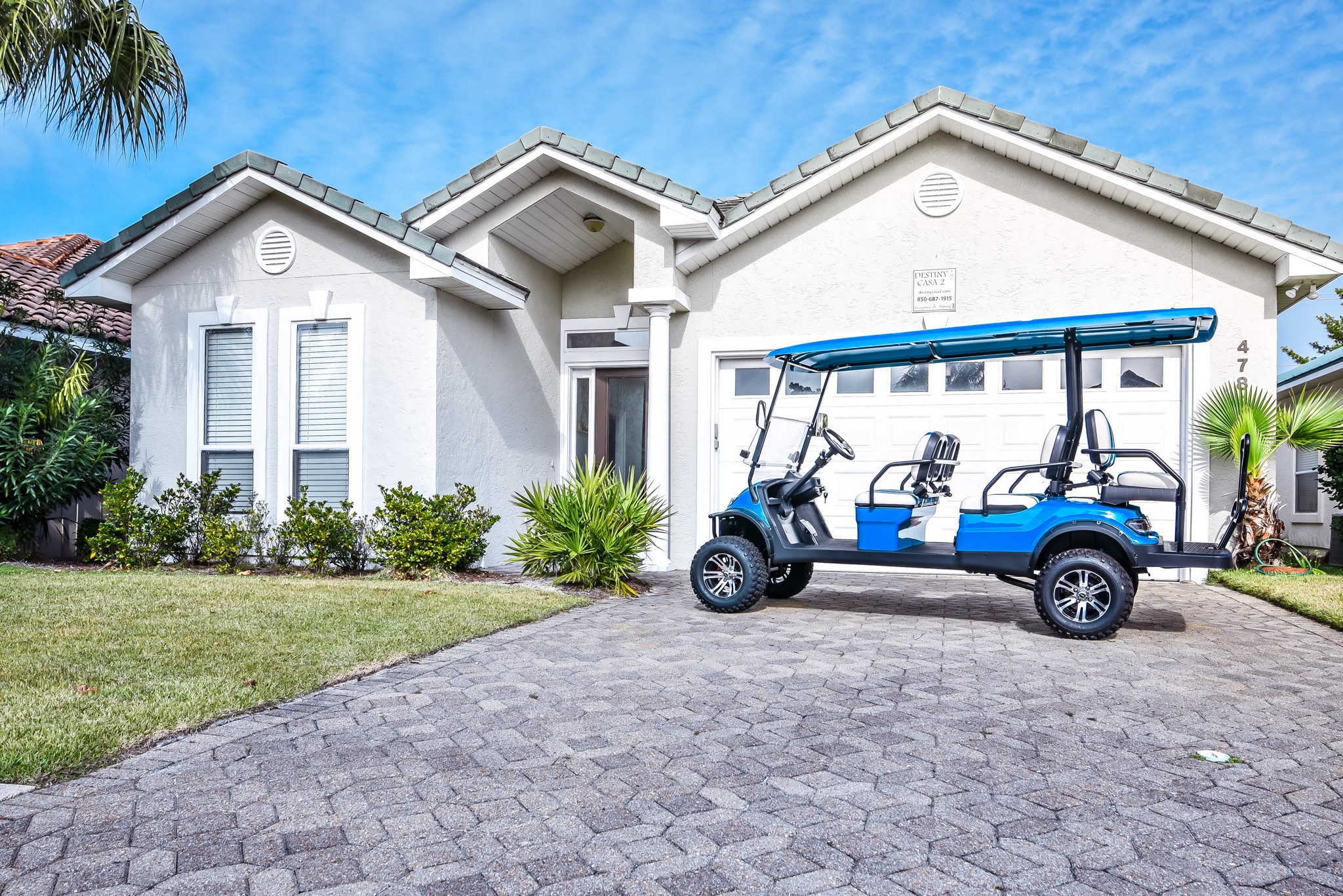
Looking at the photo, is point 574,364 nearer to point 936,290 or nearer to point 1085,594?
point 936,290

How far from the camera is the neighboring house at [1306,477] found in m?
13.3

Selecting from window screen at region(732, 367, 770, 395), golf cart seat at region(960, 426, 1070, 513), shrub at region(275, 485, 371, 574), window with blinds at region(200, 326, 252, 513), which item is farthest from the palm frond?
window with blinds at region(200, 326, 252, 513)

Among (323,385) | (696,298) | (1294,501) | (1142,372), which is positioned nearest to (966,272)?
(1142,372)

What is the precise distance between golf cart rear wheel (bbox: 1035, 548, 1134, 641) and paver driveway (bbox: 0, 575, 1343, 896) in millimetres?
432

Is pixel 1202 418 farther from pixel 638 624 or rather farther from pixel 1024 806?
pixel 1024 806

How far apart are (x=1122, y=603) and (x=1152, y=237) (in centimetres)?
475

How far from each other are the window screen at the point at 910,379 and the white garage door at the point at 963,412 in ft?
0.03

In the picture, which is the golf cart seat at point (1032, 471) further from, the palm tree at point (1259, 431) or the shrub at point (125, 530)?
the shrub at point (125, 530)

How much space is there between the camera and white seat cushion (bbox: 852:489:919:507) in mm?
6645

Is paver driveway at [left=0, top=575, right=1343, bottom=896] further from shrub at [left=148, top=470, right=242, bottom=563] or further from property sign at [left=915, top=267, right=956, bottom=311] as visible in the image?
shrub at [left=148, top=470, right=242, bottom=563]

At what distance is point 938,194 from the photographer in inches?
373

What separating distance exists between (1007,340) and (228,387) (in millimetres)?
7635

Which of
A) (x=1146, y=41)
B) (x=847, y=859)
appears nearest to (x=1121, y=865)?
(x=847, y=859)

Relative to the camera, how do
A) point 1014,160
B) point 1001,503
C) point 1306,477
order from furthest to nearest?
point 1306,477
point 1014,160
point 1001,503
